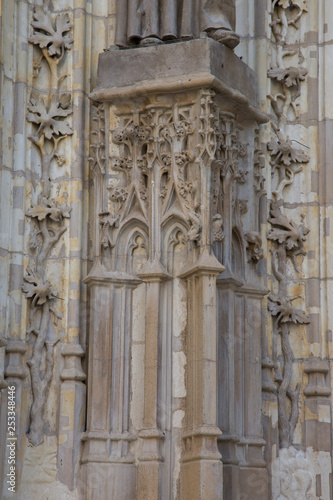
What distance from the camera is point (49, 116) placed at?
9.30 metres

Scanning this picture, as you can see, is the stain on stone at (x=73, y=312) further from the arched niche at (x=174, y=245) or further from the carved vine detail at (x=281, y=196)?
the carved vine detail at (x=281, y=196)

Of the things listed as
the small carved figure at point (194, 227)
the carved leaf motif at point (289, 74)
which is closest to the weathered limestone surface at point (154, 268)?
the small carved figure at point (194, 227)

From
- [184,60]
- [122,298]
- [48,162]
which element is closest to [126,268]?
[122,298]

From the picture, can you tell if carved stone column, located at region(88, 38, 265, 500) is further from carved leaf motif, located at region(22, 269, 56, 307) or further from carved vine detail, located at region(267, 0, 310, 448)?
carved vine detail, located at region(267, 0, 310, 448)

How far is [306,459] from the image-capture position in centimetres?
933

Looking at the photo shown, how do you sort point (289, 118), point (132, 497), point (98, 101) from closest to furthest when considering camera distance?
point (132, 497) → point (98, 101) → point (289, 118)

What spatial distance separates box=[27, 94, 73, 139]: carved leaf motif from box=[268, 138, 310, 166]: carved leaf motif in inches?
66.1

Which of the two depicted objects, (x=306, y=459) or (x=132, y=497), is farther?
(x=306, y=459)

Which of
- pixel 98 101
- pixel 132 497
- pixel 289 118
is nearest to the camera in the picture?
pixel 132 497

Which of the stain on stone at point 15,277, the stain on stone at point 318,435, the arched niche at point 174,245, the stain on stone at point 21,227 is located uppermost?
the stain on stone at point 21,227

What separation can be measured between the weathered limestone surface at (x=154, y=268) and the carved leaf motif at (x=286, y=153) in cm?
2

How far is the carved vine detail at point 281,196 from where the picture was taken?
9469 millimetres

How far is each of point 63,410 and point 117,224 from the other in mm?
1437

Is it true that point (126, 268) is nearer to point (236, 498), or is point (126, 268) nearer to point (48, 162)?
point (48, 162)
